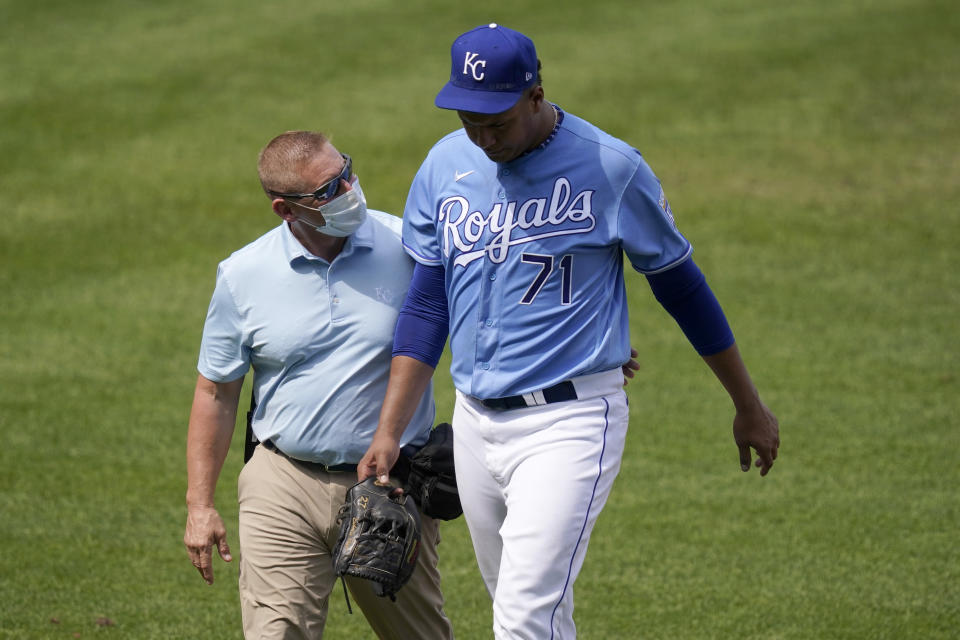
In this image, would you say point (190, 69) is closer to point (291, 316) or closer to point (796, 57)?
point (796, 57)

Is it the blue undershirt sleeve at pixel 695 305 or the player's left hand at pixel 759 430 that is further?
the player's left hand at pixel 759 430

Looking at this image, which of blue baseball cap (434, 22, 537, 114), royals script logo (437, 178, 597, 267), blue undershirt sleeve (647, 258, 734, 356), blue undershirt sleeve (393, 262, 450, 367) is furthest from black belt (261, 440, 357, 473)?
blue baseball cap (434, 22, 537, 114)

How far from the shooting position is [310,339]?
13.8 ft

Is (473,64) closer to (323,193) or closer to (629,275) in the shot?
(323,193)

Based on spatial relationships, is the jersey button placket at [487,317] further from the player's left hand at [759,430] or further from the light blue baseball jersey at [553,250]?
the player's left hand at [759,430]

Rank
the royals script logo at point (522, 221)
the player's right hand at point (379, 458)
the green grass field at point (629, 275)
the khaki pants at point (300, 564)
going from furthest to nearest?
the green grass field at point (629, 275), the khaki pants at point (300, 564), the player's right hand at point (379, 458), the royals script logo at point (522, 221)

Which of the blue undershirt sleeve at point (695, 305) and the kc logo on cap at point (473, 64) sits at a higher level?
the kc logo on cap at point (473, 64)

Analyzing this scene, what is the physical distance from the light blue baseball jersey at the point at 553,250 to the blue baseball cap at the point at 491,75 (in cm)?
23

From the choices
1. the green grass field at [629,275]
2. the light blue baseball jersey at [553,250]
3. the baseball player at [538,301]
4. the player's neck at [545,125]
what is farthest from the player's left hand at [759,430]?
the green grass field at [629,275]

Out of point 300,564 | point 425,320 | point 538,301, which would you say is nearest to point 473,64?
point 538,301

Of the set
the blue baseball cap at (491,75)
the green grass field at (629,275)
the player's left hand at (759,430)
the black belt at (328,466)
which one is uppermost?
the blue baseball cap at (491,75)

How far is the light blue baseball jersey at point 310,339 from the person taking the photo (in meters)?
4.22

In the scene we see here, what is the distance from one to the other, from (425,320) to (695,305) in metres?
0.88

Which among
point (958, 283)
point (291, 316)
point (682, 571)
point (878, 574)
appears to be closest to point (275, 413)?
point (291, 316)
